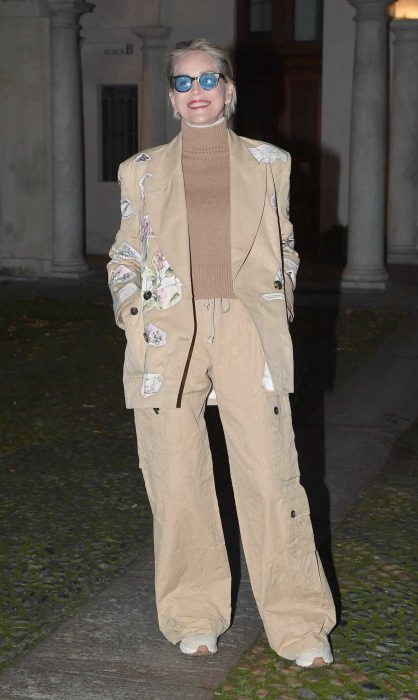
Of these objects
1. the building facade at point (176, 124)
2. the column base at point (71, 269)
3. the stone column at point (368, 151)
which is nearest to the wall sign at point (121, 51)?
the building facade at point (176, 124)

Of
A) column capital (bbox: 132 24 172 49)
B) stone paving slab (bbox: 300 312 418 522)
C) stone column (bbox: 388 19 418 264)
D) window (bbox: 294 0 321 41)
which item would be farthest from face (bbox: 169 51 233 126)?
window (bbox: 294 0 321 41)

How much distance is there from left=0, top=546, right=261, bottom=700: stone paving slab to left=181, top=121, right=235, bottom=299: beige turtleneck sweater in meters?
1.06

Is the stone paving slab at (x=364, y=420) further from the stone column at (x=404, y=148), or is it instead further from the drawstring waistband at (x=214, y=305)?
the stone column at (x=404, y=148)

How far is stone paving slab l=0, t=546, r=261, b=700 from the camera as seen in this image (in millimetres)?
3170

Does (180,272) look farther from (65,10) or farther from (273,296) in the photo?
(65,10)

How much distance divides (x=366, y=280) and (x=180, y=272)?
9.36 m

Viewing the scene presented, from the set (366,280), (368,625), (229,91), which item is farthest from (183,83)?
(366,280)

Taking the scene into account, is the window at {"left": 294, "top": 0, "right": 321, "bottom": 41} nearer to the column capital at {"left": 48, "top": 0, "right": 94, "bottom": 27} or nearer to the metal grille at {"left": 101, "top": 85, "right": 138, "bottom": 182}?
the metal grille at {"left": 101, "top": 85, "right": 138, "bottom": 182}

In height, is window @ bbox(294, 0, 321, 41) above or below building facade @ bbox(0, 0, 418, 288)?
above

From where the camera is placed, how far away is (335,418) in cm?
655

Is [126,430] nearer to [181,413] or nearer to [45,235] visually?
[181,413]

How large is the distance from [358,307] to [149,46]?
17.6ft

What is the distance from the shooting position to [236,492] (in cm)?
330

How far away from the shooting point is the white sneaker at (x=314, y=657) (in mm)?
3297
